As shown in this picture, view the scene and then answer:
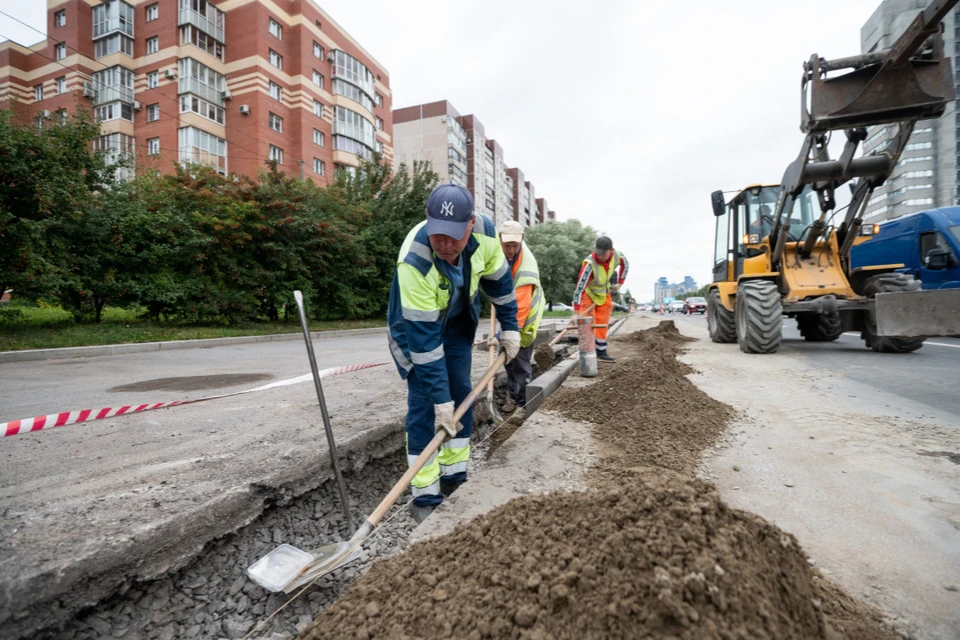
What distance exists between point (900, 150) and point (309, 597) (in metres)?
8.22

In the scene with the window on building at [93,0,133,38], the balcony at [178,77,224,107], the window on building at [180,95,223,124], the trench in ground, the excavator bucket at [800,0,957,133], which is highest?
the window on building at [93,0,133,38]

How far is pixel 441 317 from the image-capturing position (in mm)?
2730

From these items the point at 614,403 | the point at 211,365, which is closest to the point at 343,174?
the point at 211,365

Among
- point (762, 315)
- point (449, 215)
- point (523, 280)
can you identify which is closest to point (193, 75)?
point (523, 280)

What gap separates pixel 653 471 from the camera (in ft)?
8.00

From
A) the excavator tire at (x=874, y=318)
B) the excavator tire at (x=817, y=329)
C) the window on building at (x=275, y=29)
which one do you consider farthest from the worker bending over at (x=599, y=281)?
the window on building at (x=275, y=29)

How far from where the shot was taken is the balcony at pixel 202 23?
25375 mm

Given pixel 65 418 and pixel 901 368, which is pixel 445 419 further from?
pixel 901 368

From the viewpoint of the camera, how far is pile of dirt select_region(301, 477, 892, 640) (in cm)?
125

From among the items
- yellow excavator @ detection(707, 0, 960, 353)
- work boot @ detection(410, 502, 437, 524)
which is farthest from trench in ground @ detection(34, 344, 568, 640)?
yellow excavator @ detection(707, 0, 960, 353)

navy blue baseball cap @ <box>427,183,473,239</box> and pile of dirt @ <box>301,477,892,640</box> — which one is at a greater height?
navy blue baseball cap @ <box>427,183,473,239</box>

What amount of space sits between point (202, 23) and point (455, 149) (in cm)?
2908

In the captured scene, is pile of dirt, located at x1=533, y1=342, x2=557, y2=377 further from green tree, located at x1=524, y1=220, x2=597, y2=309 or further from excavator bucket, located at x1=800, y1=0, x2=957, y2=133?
green tree, located at x1=524, y1=220, x2=597, y2=309

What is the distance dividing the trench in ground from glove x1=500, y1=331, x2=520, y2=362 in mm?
1217
